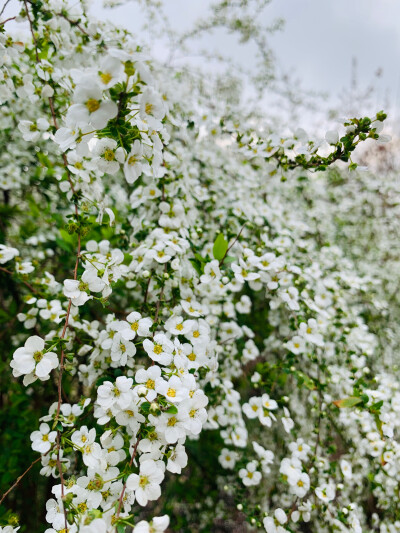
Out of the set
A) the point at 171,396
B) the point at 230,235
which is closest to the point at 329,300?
the point at 230,235

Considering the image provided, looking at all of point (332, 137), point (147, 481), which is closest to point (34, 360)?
point (147, 481)

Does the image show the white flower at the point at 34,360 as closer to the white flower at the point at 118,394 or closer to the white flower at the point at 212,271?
the white flower at the point at 118,394

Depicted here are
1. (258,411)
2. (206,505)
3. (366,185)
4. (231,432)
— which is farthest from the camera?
(366,185)

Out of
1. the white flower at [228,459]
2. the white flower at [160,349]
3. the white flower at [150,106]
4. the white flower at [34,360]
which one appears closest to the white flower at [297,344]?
the white flower at [228,459]

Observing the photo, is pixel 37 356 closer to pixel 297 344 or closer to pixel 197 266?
pixel 197 266

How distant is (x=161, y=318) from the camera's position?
4.17 feet

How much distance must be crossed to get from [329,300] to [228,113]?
5.11ft

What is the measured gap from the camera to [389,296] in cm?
333

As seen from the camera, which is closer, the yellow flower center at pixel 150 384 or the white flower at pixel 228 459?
the yellow flower center at pixel 150 384

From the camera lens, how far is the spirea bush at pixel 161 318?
2.90ft

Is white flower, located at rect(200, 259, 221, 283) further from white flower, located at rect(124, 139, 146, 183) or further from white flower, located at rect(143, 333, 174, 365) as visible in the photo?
white flower, located at rect(124, 139, 146, 183)

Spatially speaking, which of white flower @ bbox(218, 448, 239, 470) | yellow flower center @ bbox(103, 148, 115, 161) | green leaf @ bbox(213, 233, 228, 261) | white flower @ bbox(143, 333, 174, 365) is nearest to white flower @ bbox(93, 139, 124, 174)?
yellow flower center @ bbox(103, 148, 115, 161)

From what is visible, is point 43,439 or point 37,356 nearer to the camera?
point 37,356

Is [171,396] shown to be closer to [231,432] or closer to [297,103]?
Answer: [231,432]
